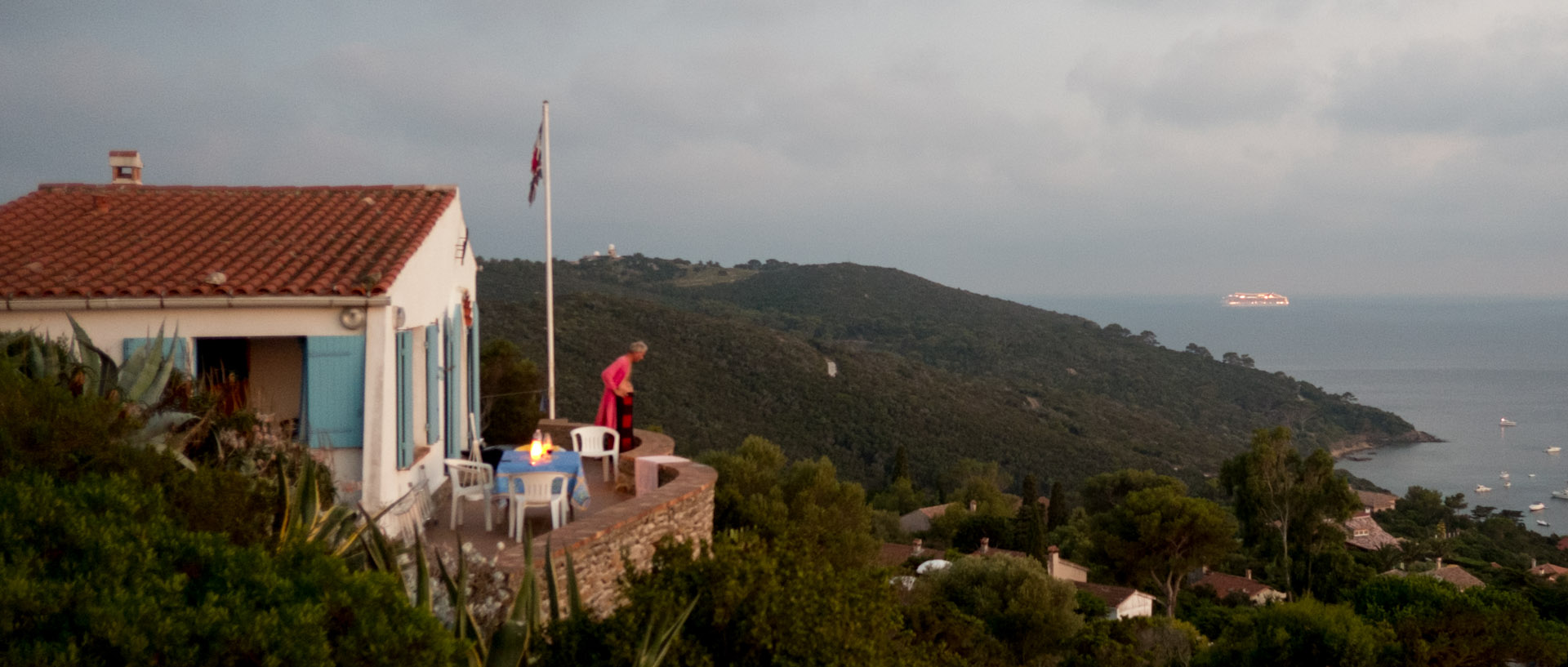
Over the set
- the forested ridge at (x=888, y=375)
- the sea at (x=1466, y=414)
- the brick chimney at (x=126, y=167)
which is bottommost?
the sea at (x=1466, y=414)

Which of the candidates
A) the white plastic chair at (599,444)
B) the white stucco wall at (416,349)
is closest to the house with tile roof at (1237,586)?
the white plastic chair at (599,444)

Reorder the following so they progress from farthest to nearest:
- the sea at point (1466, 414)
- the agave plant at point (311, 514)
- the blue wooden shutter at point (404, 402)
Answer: the sea at point (1466, 414), the blue wooden shutter at point (404, 402), the agave plant at point (311, 514)

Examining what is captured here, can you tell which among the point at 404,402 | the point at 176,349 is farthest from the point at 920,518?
the point at 176,349

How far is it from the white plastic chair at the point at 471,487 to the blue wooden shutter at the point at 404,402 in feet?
1.39

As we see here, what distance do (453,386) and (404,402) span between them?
2297 mm

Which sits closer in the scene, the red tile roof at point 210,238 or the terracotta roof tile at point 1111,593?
the red tile roof at point 210,238

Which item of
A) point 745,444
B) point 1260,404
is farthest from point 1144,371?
point 745,444

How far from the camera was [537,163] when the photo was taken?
1250cm

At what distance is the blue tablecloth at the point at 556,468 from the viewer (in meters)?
7.64

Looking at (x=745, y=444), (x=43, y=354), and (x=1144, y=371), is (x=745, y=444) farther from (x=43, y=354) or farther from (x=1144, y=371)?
(x=1144, y=371)

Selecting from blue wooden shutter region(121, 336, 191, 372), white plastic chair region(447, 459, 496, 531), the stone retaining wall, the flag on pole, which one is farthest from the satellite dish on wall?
Result: the flag on pole

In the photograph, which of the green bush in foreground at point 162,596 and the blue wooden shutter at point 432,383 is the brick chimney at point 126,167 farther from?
the green bush in foreground at point 162,596

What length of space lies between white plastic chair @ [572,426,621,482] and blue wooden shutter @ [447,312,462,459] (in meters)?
1.16

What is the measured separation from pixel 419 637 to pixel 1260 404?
89218 mm
